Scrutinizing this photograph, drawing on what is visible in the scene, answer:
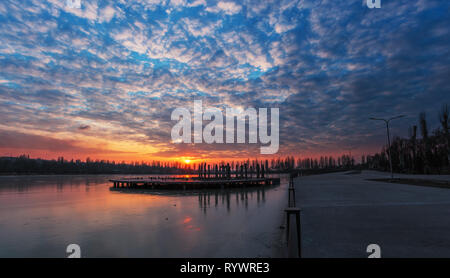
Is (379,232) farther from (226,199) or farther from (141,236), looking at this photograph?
(226,199)

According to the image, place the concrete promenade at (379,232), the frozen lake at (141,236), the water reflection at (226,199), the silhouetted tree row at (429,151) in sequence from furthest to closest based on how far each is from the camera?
the silhouetted tree row at (429,151)
the water reflection at (226,199)
the frozen lake at (141,236)
the concrete promenade at (379,232)

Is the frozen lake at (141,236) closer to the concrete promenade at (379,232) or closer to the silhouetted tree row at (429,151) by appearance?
the concrete promenade at (379,232)

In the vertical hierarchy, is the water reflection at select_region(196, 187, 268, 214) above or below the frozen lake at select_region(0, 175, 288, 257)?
below

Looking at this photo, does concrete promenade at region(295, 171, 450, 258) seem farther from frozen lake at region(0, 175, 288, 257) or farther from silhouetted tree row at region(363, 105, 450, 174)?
silhouetted tree row at region(363, 105, 450, 174)

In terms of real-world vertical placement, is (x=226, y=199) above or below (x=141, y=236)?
below

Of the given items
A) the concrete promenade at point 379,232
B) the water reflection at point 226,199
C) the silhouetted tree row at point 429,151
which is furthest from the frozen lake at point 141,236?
the silhouetted tree row at point 429,151

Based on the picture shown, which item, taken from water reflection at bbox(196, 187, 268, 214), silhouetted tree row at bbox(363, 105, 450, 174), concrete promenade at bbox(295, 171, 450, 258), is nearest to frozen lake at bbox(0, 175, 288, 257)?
concrete promenade at bbox(295, 171, 450, 258)

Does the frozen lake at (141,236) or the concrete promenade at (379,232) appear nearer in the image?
the concrete promenade at (379,232)

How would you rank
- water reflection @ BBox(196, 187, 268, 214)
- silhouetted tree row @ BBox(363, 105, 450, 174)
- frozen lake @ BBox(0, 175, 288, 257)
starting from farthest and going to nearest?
1. silhouetted tree row @ BBox(363, 105, 450, 174)
2. water reflection @ BBox(196, 187, 268, 214)
3. frozen lake @ BBox(0, 175, 288, 257)

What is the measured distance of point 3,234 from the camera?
10.8 m

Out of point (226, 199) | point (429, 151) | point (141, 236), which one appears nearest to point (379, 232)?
point (141, 236)

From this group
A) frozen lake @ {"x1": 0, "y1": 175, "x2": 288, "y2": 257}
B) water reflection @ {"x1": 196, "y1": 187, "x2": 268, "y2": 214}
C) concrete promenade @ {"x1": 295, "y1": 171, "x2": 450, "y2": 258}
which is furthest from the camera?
water reflection @ {"x1": 196, "y1": 187, "x2": 268, "y2": 214}

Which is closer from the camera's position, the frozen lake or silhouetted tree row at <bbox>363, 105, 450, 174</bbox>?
the frozen lake
